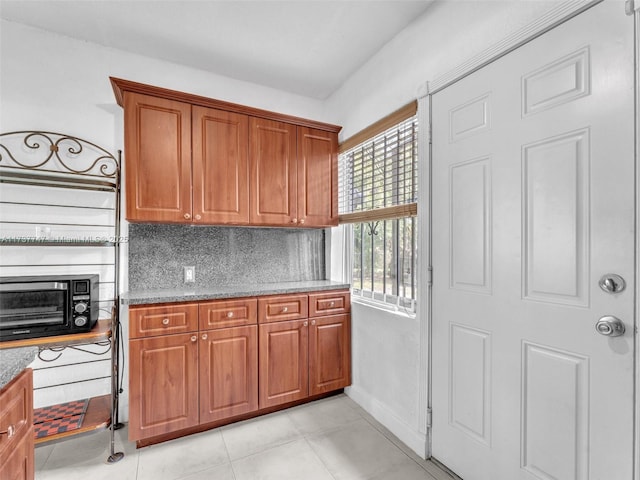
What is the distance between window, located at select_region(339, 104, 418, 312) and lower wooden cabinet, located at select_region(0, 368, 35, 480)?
6.15ft

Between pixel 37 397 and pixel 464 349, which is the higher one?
pixel 464 349

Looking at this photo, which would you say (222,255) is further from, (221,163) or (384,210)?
(384,210)

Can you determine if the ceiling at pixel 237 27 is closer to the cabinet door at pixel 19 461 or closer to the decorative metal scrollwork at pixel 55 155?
the decorative metal scrollwork at pixel 55 155

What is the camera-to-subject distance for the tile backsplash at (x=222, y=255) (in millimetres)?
2373

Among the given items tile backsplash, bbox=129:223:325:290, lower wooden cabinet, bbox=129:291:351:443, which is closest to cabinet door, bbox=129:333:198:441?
lower wooden cabinet, bbox=129:291:351:443

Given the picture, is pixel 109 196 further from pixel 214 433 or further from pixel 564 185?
pixel 564 185

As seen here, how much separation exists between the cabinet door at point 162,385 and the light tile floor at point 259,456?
157 millimetres

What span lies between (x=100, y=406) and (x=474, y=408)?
2.27 m

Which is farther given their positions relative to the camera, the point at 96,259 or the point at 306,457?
the point at 96,259

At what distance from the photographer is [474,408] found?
1.62 metres

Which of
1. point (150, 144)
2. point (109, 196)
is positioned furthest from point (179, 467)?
point (150, 144)

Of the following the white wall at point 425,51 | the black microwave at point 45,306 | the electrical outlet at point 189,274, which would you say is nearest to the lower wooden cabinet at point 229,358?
the black microwave at point 45,306

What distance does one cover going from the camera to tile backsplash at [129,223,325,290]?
7.79ft

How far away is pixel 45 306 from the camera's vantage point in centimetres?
175
